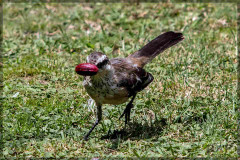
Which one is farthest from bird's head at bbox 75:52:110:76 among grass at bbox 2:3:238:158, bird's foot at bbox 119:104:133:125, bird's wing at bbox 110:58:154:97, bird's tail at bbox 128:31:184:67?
bird's tail at bbox 128:31:184:67

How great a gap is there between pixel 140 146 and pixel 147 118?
3.13 ft

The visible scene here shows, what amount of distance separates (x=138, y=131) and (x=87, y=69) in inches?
64.2

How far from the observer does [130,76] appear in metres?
6.11

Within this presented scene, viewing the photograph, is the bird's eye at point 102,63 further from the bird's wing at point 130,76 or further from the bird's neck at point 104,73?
the bird's wing at point 130,76

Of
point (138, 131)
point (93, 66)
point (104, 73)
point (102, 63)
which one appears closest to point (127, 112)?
point (138, 131)

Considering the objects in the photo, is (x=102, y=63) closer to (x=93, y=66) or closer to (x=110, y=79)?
(x=93, y=66)

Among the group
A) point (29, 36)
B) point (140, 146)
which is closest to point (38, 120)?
point (140, 146)

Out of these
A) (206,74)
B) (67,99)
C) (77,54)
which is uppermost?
(77,54)

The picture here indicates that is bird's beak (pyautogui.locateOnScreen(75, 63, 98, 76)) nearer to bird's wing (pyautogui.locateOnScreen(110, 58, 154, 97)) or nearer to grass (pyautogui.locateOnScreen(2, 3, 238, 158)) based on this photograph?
bird's wing (pyautogui.locateOnScreen(110, 58, 154, 97))

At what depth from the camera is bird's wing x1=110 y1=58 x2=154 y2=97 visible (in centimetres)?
588

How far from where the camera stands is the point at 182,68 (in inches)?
316

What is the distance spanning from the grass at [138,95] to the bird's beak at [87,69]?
1.16 metres

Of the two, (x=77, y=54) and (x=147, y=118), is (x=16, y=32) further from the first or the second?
(x=147, y=118)

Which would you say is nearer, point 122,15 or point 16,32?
point 16,32
